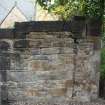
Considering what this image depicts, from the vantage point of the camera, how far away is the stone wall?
279 inches

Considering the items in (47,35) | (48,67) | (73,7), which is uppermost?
(73,7)

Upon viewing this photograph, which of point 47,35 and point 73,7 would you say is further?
point 73,7

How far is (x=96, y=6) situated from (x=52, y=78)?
237 cm

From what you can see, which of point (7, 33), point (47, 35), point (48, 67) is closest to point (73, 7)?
point (47, 35)

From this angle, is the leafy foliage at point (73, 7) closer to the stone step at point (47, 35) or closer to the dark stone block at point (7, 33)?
the stone step at point (47, 35)

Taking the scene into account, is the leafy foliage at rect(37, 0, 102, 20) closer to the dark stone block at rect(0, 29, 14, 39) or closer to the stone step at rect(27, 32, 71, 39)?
the stone step at rect(27, 32, 71, 39)

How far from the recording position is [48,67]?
23.5 feet

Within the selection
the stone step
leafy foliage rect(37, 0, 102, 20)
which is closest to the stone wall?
the stone step

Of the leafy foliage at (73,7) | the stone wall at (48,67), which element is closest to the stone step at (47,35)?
the stone wall at (48,67)

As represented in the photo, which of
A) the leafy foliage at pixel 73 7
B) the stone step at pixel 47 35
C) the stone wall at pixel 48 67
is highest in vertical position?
the leafy foliage at pixel 73 7

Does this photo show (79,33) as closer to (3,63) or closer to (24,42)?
(24,42)

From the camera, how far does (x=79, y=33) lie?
7.12 metres

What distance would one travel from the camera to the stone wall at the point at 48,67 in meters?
7.07

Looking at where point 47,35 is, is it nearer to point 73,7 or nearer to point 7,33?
point 7,33
